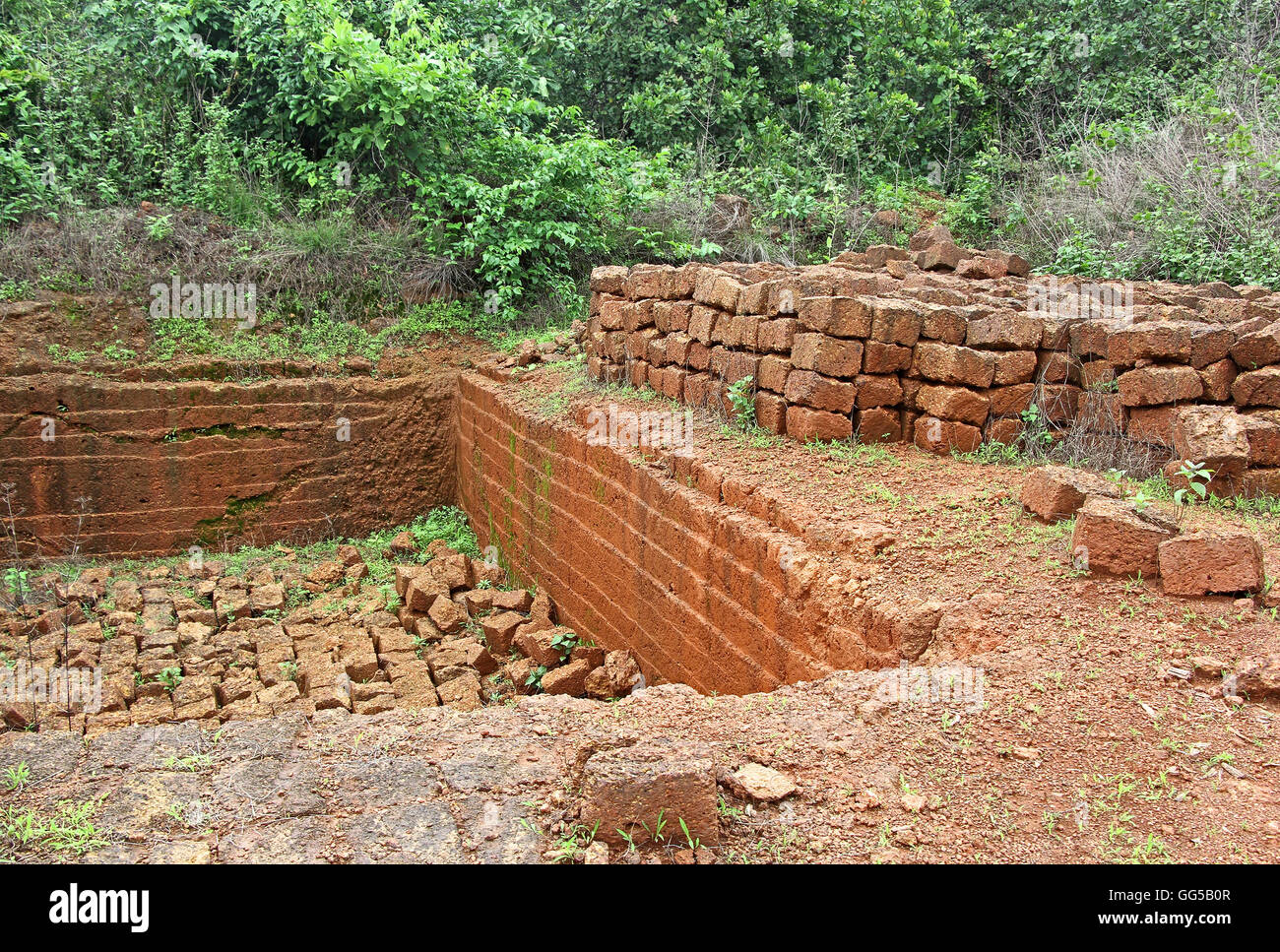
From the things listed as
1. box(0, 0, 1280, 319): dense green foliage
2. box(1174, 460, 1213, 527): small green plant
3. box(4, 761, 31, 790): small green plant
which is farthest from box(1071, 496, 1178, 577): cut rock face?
box(0, 0, 1280, 319): dense green foliage

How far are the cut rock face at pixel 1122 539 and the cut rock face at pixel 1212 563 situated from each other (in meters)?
0.10

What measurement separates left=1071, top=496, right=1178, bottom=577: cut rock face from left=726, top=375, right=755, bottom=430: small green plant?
2.51 meters

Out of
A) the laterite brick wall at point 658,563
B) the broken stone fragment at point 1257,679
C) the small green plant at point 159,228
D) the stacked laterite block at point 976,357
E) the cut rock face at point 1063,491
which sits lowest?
the laterite brick wall at point 658,563

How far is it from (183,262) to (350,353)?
1958mm

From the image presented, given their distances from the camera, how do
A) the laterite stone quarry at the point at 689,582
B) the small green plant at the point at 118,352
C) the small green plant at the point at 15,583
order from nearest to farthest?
the laterite stone quarry at the point at 689,582
the small green plant at the point at 15,583
the small green plant at the point at 118,352

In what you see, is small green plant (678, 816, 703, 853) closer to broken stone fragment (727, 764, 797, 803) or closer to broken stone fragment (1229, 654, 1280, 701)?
broken stone fragment (727, 764, 797, 803)

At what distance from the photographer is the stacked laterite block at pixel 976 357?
5395 millimetres

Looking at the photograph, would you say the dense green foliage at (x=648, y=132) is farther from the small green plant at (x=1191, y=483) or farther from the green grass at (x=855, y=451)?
the green grass at (x=855, y=451)

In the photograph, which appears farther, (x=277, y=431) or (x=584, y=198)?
(x=584, y=198)

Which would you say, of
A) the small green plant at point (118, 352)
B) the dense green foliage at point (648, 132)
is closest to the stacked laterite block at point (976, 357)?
the dense green foliage at point (648, 132)

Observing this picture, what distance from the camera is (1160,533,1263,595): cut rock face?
3.86 metres
